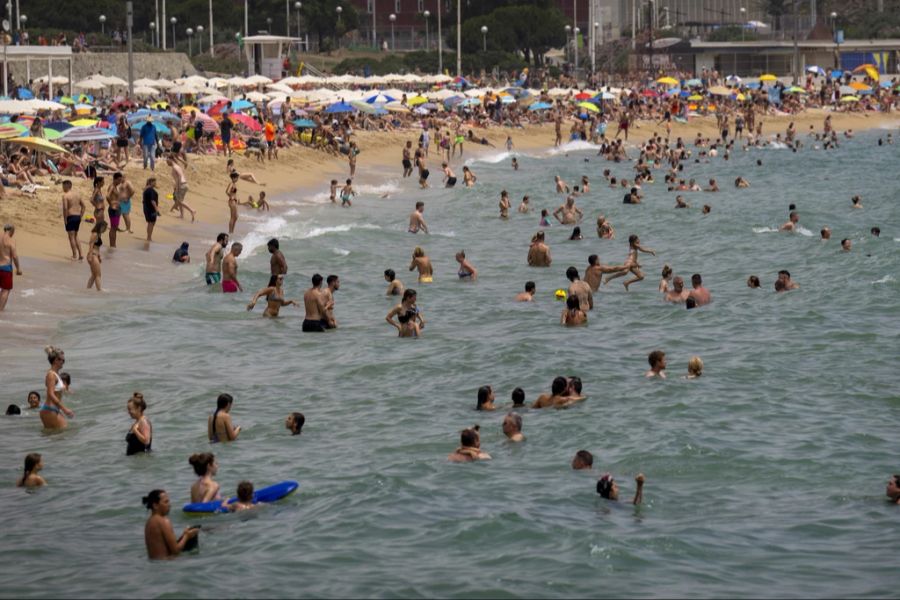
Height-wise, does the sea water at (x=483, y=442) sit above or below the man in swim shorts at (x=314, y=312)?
below

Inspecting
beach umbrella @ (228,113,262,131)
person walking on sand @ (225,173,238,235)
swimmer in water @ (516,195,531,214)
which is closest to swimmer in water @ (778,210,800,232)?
swimmer in water @ (516,195,531,214)

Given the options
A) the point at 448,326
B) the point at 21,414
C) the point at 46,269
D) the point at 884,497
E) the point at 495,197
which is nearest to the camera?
the point at 884,497

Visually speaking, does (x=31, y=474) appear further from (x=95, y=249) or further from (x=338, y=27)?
(x=338, y=27)

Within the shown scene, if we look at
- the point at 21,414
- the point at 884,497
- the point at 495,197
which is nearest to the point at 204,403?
the point at 21,414

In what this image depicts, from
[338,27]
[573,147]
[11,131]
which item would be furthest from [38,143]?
[338,27]

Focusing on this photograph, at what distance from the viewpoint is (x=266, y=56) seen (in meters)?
70.1

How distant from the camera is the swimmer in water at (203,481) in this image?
Answer: 1208 cm

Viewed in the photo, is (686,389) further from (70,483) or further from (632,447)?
(70,483)

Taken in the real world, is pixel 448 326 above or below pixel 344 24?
below

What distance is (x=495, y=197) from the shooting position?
131 feet

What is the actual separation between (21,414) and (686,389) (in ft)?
24.8

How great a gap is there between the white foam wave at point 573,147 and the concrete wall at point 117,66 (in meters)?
19.5

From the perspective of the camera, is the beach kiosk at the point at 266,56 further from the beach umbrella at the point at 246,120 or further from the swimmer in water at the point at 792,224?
the swimmer in water at the point at 792,224

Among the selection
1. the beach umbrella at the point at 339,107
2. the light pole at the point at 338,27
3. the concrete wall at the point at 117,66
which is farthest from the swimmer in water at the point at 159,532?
the light pole at the point at 338,27
